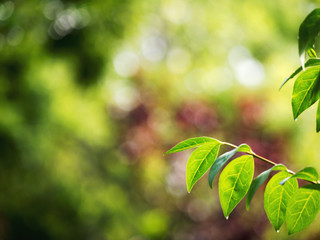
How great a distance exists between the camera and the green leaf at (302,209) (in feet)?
1.35

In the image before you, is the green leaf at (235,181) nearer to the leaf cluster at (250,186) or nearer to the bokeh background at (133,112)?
Answer: the leaf cluster at (250,186)

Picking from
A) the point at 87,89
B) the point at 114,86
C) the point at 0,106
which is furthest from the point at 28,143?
the point at 114,86

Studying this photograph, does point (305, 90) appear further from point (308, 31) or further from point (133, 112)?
point (133, 112)

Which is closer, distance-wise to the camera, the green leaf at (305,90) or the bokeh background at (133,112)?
the green leaf at (305,90)

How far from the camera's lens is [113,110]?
4129mm

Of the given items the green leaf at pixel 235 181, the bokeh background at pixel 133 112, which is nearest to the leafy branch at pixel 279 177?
the green leaf at pixel 235 181

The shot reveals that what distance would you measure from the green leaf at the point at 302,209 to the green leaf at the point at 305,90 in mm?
73

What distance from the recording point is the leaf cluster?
0.41 m

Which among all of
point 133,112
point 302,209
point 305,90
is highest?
point 305,90

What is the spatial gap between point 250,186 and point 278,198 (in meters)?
0.04

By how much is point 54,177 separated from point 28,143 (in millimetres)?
473

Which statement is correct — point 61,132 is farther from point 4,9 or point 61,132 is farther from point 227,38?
point 227,38

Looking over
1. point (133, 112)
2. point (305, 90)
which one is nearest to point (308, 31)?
point (305, 90)

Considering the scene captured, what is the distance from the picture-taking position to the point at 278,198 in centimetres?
42
